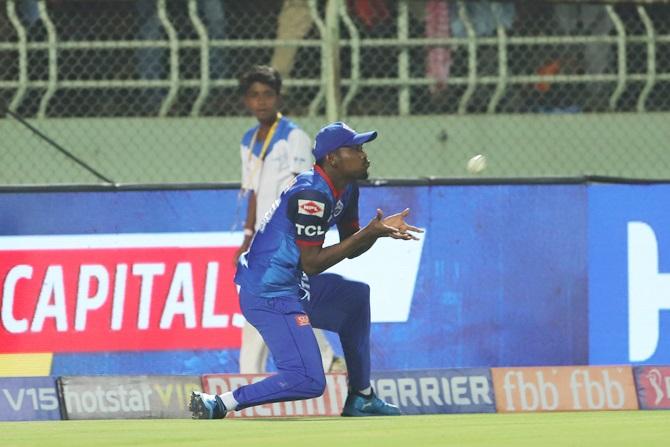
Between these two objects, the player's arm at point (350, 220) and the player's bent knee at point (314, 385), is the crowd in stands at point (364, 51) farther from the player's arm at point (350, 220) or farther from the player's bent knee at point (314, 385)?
the player's bent knee at point (314, 385)

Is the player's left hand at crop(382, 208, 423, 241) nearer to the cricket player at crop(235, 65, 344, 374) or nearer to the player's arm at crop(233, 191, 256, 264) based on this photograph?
the cricket player at crop(235, 65, 344, 374)

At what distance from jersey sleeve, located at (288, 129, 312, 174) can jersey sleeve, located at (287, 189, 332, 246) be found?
2.07 meters

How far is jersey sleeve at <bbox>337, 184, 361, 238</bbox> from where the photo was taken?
29.8 feet

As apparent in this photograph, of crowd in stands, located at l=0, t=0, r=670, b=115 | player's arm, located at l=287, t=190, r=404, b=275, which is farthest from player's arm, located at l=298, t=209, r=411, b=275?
crowd in stands, located at l=0, t=0, r=670, b=115

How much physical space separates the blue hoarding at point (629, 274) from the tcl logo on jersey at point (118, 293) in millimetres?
2578

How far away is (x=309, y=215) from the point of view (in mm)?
8555

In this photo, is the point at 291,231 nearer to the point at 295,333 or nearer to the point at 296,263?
the point at 296,263

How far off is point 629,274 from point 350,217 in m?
3.08

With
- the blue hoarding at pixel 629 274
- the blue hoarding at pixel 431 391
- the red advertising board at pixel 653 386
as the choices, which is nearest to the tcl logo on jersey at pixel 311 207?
the blue hoarding at pixel 431 391

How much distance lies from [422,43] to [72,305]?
429 centimetres

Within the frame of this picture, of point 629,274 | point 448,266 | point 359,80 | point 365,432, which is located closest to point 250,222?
point 448,266

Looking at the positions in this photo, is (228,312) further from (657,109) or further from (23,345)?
(657,109)

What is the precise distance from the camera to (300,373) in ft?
28.6

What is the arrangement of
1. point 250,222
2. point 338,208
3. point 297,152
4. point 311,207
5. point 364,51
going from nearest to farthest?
point 311,207
point 338,208
point 297,152
point 250,222
point 364,51
